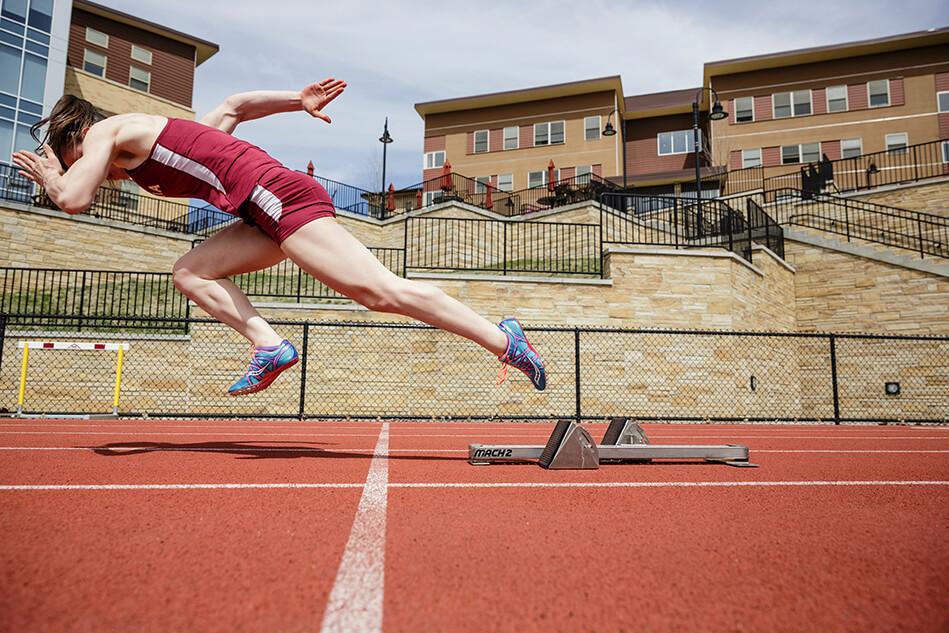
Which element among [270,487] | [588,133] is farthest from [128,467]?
[588,133]

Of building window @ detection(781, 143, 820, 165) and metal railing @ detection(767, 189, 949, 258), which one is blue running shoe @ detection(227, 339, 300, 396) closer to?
metal railing @ detection(767, 189, 949, 258)

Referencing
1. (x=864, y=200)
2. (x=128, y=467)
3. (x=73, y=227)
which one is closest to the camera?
(x=128, y=467)

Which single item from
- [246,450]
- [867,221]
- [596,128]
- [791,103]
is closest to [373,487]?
[246,450]

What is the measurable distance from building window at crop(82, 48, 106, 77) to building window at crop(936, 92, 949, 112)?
44.9 metres

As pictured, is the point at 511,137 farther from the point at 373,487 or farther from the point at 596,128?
the point at 373,487

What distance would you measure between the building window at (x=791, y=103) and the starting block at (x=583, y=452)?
126 feet

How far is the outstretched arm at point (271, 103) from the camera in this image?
3.59 m

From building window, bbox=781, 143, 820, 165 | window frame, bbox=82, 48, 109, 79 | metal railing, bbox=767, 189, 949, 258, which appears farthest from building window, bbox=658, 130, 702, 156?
window frame, bbox=82, 48, 109, 79

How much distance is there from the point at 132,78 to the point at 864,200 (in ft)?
117

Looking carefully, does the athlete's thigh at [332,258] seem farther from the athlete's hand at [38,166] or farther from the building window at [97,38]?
the building window at [97,38]

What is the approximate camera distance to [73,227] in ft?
68.2

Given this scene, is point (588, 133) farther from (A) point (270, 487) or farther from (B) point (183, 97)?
(A) point (270, 487)

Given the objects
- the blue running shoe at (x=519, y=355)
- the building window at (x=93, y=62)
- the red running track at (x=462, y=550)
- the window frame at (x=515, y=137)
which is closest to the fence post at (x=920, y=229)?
the red running track at (x=462, y=550)

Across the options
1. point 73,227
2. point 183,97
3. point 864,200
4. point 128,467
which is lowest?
point 128,467
